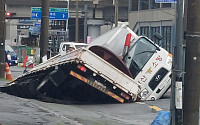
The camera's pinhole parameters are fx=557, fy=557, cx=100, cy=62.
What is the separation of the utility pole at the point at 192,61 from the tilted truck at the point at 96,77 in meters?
6.83

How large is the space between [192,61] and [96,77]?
7382 mm

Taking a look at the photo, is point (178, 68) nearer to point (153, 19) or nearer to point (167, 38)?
point (167, 38)

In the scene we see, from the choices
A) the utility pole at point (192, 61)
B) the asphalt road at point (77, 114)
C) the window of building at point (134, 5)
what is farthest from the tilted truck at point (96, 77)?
the window of building at point (134, 5)

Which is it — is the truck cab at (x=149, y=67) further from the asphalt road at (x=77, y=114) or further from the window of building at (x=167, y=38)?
the window of building at (x=167, y=38)

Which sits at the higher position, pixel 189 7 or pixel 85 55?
A: pixel 189 7

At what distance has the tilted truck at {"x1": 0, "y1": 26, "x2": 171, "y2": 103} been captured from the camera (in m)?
16.7

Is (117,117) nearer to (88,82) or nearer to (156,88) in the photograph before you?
(88,82)

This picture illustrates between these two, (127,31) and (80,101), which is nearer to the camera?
(80,101)

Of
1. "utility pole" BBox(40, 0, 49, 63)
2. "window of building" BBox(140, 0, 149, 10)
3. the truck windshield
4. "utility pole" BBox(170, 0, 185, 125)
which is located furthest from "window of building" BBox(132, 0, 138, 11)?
"utility pole" BBox(170, 0, 185, 125)

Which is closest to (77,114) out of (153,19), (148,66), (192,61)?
(192,61)

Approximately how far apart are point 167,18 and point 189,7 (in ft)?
110

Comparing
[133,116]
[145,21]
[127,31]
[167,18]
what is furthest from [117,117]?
[145,21]

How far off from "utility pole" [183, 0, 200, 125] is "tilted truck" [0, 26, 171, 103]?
6.83 meters

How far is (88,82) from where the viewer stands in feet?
55.0
